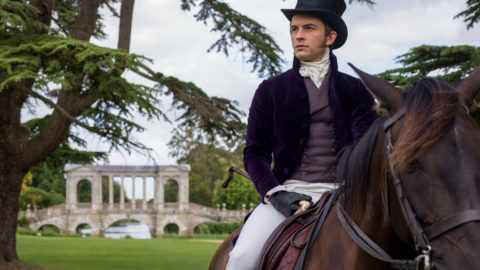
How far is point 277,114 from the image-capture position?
274 cm

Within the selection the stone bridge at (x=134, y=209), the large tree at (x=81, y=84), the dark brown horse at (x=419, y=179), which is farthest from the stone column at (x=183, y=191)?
the dark brown horse at (x=419, y=179)

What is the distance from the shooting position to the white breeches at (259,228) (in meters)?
2.62

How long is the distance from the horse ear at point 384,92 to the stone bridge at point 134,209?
50798mm

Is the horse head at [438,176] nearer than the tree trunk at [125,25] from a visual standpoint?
Yes

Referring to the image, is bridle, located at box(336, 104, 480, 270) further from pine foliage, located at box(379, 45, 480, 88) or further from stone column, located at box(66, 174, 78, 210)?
stone column, located at box(66, 174, 78, 210)

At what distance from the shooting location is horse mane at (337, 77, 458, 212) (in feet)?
5.34

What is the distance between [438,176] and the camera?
161 cm

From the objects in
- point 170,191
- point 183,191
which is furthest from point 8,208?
point 170,191

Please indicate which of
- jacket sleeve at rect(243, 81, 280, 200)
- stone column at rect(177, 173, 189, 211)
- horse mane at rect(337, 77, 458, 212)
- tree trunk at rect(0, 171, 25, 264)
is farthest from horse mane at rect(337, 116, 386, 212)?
stone column at rect(177, 173, 189, 211)

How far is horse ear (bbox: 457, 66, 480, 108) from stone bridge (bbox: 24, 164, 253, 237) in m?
50.8

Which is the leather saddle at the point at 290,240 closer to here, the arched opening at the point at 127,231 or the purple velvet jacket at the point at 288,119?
the purple velvet jacket at the point at 288,119

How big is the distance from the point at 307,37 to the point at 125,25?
11554 millimetres

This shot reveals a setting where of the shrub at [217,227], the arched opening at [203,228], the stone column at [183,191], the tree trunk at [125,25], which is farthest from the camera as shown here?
the stone column at [183,191]

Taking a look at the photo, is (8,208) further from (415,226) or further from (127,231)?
(127,231)
